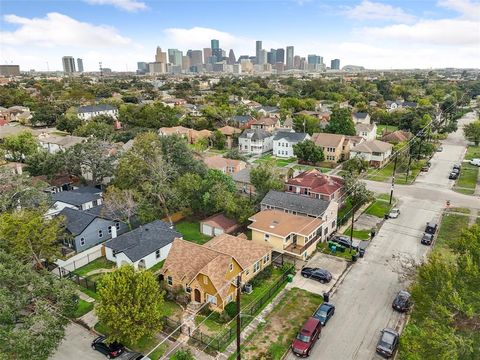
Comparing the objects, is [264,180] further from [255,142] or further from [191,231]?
[255,142]

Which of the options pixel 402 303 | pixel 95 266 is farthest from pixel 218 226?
pixel 402 303

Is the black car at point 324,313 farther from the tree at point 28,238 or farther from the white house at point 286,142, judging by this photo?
the white house at point 286,142

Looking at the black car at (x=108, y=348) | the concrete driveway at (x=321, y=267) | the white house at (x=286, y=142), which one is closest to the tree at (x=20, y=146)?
the white house at (x=286, y=142)

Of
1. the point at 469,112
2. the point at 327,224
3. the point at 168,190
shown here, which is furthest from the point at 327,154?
the point at 469,112

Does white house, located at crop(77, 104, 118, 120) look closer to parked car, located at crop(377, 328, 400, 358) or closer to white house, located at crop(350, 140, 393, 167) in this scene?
white house, located at crop(350, 140, 393, 167)

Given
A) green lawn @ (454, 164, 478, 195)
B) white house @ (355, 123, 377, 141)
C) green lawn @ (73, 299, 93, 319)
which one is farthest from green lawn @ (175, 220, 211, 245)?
white house @ (355, 123, 377, 141)

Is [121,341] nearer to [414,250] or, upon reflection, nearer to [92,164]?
[414,250]
